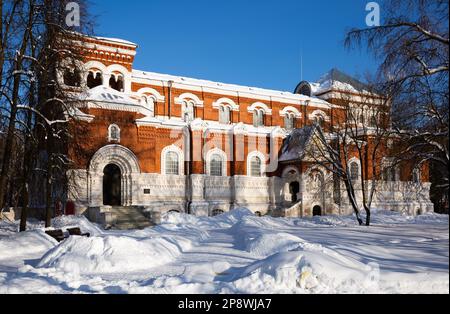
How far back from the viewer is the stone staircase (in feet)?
67.6

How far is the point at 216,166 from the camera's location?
2850cm

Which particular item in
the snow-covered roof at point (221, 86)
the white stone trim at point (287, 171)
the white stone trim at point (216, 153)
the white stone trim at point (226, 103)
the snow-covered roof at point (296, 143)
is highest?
the snow-covered roof at point (221, 86)

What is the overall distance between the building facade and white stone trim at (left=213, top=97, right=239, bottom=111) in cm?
8

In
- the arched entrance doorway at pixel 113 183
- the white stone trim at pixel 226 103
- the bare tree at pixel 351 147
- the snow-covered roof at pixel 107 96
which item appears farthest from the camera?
the white stone trim at pixel 226 103

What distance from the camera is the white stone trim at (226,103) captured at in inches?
1299

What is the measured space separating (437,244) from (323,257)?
545 cm

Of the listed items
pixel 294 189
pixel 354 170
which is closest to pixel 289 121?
pixel 354 170

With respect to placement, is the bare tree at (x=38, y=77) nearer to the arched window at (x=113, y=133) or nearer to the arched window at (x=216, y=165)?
the arched window at (x=113, y=133)

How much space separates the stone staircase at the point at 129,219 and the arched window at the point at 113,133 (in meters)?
4.31

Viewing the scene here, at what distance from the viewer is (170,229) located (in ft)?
61.5

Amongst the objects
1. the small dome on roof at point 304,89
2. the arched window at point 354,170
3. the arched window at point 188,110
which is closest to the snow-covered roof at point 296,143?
the arched window at point 354,170

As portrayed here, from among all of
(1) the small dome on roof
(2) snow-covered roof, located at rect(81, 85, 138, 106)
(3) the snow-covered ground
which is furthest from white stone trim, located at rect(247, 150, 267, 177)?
(3) the snow-covered ground
